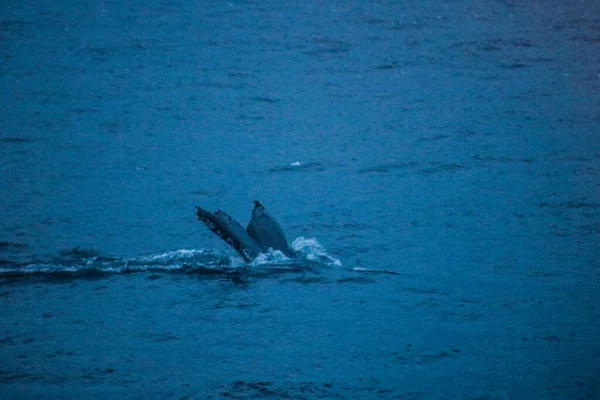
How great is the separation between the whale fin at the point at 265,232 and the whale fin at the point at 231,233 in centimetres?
5

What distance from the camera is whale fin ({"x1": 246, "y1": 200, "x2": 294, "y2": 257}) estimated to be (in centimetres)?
790

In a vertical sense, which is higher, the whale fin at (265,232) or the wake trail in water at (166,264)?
the whale fin at (265,232)

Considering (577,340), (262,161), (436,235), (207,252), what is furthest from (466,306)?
(262,161)

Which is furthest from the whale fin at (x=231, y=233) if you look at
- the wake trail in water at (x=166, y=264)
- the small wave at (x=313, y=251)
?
the small wave at (x=313, y=251)

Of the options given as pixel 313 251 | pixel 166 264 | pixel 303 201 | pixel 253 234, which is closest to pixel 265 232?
pixel 253 234

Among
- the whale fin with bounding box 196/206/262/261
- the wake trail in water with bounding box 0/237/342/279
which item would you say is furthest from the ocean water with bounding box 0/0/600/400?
the whale fin with bounding box 196/206/262/261

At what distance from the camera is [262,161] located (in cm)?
1110

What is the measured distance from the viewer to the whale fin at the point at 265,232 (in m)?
7.90

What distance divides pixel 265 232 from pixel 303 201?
1.95 m

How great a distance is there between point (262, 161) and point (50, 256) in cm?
356

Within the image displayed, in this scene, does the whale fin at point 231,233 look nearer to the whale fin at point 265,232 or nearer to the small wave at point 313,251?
the whale fin at point 265,232

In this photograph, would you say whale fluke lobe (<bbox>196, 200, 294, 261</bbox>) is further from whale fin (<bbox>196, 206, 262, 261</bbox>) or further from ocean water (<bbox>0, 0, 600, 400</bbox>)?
ocean water (<bbox>0, 0, 600, 400</bbox>)

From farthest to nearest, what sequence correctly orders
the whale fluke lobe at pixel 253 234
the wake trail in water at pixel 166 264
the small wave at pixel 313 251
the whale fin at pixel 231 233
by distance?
the small wave at pixel 313 251
the wake trail in water at pixel 166 264
the whale fluke lobe at pixel 253 234
the whale fin at pixel 231 233

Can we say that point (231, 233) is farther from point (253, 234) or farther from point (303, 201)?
point (303, 201)
